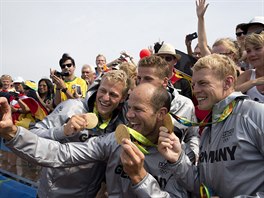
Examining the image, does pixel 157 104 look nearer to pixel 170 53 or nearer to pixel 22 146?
pixel 22 146

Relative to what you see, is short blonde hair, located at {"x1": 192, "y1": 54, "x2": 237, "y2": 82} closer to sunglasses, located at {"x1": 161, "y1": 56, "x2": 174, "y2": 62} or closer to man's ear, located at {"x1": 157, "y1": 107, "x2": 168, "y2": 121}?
man's ear, located at {"x1": 157, "y1": 107, "x2": 168, "y2": 121}

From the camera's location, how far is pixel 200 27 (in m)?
4.98

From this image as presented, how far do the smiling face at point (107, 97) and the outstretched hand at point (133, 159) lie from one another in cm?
107

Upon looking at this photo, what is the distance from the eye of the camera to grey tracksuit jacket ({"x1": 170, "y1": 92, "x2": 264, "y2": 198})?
2.17 m

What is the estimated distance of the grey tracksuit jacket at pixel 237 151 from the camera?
2166 millimetres

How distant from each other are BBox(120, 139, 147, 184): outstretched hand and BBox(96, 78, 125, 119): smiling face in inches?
42.1

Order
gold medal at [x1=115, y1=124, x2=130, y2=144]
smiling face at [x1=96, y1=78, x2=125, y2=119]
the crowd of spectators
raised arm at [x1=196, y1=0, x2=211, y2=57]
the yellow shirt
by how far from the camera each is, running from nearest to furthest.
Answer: the crowd of spectators < gold medal at [x1=115, y1=124, x2=130, y2=144] < smiling face at [x1=96, y1=78, x2=125, y2=119] < raised arm at [x1=196, y1=0, x2=211, y2=57] < the yellow shirt

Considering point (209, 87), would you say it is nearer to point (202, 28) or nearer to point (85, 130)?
point (85, 130)

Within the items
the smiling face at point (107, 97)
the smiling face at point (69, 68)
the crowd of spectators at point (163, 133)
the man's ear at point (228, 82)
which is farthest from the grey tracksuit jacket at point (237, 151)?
the smiling face at point (69, 68)

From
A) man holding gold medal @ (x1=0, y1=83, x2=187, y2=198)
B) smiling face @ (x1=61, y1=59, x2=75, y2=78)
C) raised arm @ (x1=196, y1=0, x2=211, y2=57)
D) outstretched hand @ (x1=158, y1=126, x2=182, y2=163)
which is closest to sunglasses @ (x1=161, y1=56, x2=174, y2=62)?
raised arm @ (x1=196, y1=0, x2=211, y2=57)

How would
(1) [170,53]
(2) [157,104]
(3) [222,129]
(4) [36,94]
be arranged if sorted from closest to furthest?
(3) [222,129], (2) [157,104], (1) [170,53], (4) [36,94]

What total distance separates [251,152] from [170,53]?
2866 millimetres

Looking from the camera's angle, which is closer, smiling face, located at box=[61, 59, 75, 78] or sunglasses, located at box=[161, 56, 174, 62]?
sunglasses, located at box=[161, 56, 174, 62]

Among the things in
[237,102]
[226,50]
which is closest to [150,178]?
[237,102]
